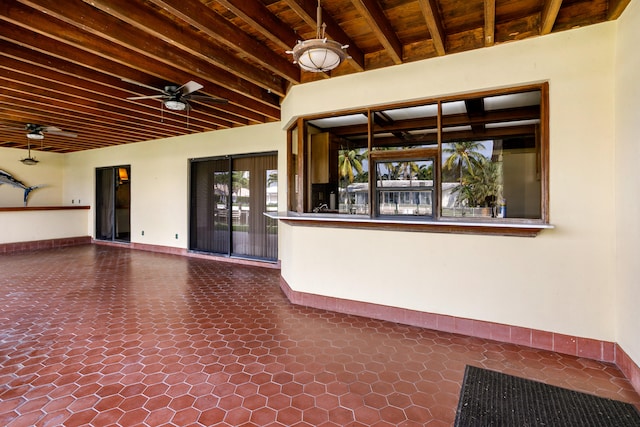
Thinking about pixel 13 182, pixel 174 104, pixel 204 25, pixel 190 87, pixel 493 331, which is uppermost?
pixel 204 25

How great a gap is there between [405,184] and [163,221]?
6.57 meters

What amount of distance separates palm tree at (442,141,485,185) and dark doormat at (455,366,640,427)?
7.28ft

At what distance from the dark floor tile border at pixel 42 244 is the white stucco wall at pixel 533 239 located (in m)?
9.18

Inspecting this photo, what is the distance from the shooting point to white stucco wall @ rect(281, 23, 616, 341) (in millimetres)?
2729

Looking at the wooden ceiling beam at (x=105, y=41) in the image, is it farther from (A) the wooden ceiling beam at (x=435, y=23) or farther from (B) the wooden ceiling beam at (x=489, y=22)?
(B) the wooden ceiling beam at (x=489, y=22)

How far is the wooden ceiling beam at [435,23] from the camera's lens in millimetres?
2537

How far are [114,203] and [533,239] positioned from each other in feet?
32.6

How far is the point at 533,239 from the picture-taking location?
9.65ft

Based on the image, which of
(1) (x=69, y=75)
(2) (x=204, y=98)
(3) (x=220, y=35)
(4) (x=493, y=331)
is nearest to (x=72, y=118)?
(1) (x=69, y=75)

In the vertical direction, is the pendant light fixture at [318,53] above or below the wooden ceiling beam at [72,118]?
below

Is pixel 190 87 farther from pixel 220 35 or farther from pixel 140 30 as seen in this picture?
pixel 220 35

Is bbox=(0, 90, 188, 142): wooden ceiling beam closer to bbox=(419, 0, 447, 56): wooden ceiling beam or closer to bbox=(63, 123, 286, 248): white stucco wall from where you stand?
bbox=(63, 123, 286, 248): white stucco wall

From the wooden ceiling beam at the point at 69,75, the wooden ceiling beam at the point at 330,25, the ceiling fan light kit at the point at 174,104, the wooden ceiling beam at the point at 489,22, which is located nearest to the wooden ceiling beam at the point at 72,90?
the wooden ceiling beam at the point at 69,75

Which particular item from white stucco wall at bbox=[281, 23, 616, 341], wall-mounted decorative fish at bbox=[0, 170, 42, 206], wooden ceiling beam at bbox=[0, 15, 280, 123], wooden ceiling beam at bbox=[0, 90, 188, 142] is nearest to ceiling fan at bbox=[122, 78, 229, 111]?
wooden ceiling beam at bbox=[0, 15, 280, 123]
